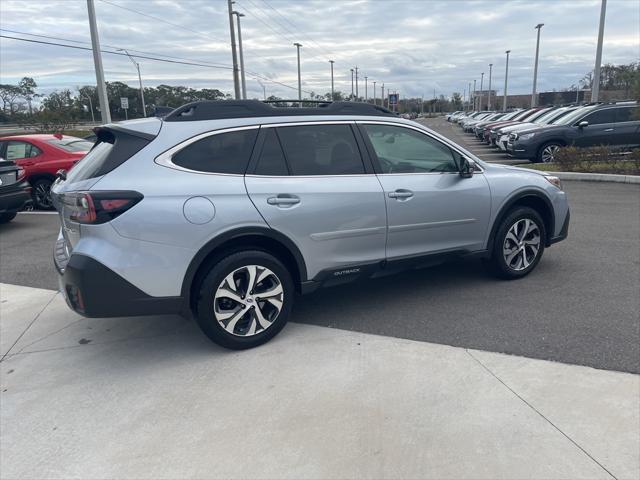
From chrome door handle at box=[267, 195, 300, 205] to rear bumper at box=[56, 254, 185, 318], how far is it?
38.0 inches

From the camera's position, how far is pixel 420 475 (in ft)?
8.17

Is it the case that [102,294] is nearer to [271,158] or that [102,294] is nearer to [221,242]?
[221,242]

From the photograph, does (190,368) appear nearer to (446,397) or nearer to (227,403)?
(227,403)

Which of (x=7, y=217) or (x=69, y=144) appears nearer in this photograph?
(x=7, y=217)

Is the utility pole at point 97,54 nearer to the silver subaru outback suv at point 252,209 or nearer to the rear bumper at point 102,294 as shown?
the silver subaru outback suv at point 252,209

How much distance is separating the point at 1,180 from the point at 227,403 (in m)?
7.31

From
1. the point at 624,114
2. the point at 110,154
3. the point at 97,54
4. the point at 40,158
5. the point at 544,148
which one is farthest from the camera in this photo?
the point at 97,54

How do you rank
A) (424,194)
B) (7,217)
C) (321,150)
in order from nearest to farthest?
(321,150), (424,194), (7,217)

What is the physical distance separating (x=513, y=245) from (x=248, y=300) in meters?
2.85

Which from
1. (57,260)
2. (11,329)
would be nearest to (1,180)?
(11,329)

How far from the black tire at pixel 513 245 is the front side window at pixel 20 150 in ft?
31.1

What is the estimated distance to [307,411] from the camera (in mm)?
3047

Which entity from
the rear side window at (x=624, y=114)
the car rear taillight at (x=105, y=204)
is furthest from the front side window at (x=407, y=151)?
the rear side window at (x=624, y=114)

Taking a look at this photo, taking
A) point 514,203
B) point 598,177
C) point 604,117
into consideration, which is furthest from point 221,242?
point 604,117
